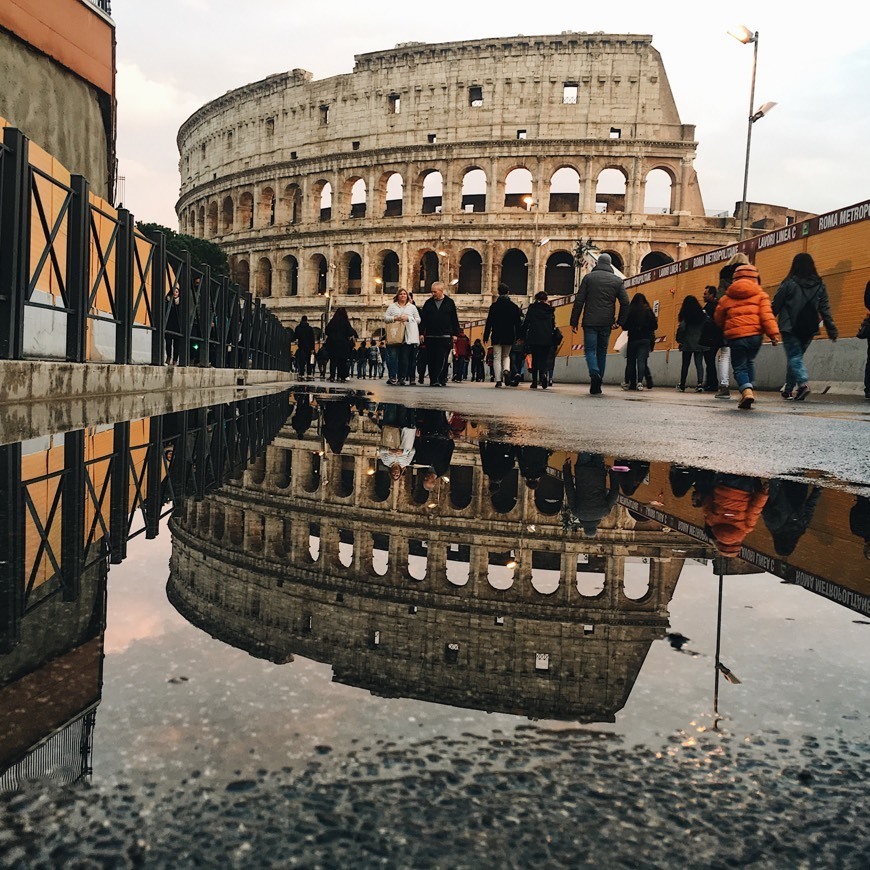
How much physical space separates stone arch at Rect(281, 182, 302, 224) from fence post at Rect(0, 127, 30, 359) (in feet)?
158

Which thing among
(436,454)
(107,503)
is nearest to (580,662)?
(107,503)

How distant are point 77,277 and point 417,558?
16.2 feet

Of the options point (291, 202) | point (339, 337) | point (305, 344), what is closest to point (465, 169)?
point (291, 202)

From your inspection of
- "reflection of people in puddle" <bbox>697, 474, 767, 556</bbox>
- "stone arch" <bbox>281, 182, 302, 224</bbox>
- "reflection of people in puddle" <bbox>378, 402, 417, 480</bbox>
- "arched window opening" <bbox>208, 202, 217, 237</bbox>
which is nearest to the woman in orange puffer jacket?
"reflection of people in puddle" <bbox>378, 402, 417, 480</bbox>

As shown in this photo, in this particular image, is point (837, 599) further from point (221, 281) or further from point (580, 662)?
point (221, 281)

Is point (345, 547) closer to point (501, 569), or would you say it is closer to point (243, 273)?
point (501, 569)

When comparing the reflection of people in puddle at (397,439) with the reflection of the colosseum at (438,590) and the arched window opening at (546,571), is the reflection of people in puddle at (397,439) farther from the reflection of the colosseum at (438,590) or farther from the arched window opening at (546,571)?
the arched window opening at (546,571)

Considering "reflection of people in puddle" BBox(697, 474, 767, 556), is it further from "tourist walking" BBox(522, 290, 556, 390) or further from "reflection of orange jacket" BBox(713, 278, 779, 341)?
"tourist walking" BBox(522, 290, 556, 390)

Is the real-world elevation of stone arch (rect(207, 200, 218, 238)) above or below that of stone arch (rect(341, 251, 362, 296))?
above

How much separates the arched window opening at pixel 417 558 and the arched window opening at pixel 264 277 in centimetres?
5247

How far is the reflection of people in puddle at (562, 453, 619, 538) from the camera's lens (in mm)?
2243

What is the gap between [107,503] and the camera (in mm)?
2186

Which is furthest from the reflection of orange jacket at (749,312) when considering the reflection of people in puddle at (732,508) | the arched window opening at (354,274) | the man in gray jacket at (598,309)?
the arched window opening at (354,274)

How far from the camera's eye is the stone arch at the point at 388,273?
4841cm
